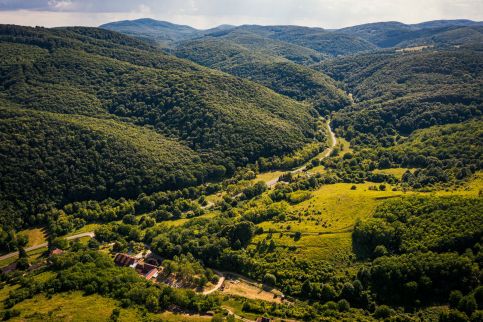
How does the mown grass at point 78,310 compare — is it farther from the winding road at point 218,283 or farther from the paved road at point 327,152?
the paved road at point 327,152

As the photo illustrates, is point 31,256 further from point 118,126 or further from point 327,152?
point 327,152

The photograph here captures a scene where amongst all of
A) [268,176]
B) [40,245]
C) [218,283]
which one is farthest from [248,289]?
[268,176]

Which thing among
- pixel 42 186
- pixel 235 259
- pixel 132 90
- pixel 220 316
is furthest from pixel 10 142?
pixel 220 316

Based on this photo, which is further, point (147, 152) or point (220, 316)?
point (147, 152)

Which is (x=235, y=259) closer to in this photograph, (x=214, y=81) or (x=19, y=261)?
(x=19, y=261)

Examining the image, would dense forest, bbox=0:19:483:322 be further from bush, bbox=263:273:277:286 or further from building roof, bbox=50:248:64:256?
building roof, bbox=50:248:64:256

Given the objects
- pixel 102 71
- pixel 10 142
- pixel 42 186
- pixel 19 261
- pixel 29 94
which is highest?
pixel 102 71
